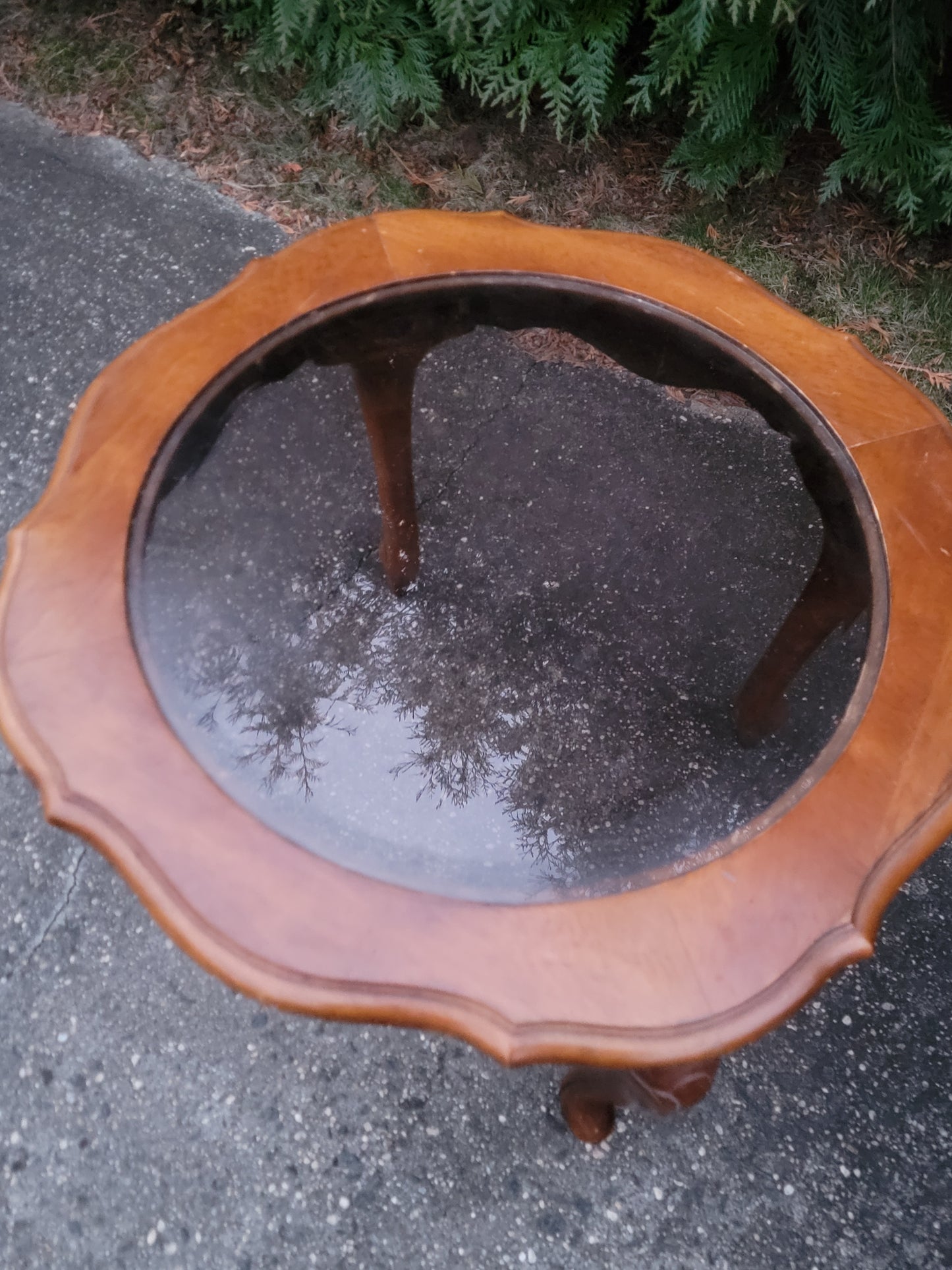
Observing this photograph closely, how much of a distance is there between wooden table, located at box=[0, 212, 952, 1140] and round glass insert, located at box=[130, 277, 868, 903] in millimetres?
17

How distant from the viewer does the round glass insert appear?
3.03ft

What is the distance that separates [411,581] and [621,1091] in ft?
2.36

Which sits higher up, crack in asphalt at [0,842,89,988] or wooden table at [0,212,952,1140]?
wooden table at [0,212,952,1140]

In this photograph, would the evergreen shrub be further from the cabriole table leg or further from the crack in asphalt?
the crack in asphalt

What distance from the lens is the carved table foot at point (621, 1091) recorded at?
0.97 meters

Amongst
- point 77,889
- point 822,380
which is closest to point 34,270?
point 77,889

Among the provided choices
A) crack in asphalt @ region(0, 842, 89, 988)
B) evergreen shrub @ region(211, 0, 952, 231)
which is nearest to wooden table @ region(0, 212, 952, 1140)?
crack in asphalt @ region(0, 842, 89, 988)

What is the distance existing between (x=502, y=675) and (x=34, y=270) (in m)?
1.85

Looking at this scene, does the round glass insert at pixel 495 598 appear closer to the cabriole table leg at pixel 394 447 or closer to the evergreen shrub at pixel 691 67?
the cabriole table leg at pixel 394 447

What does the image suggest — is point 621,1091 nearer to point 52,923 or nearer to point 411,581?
point 411,581

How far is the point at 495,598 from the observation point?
1267 mm

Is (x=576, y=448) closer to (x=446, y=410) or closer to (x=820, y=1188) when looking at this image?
(x=446, y=410)

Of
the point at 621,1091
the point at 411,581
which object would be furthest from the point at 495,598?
the point at 621,1091

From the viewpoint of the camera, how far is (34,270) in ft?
7.27
